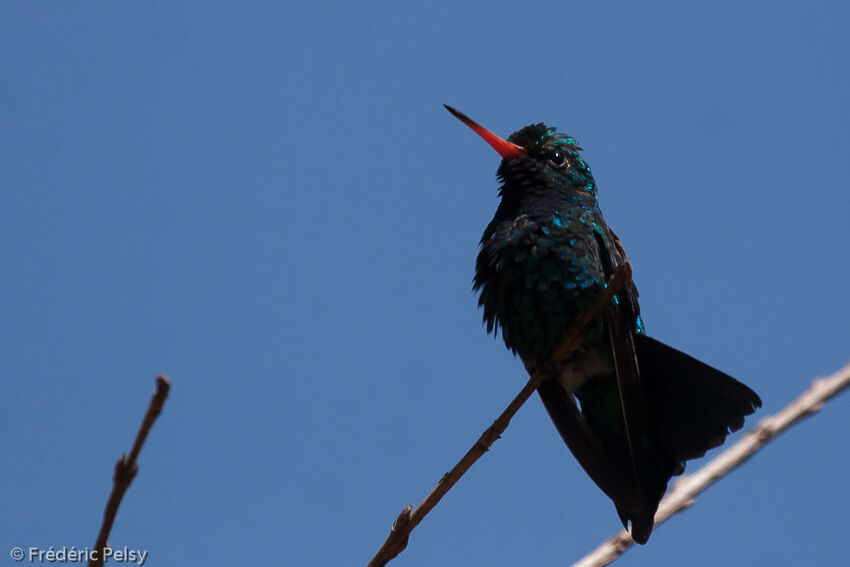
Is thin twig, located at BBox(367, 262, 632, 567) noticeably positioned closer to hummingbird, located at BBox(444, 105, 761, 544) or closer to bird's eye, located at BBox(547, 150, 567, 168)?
hummingbird, located at BBox(444, 105, 761, 544)

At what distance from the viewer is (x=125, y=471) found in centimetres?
132

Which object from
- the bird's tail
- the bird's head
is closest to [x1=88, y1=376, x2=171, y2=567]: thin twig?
the bird's tail

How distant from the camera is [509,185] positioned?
5383mm

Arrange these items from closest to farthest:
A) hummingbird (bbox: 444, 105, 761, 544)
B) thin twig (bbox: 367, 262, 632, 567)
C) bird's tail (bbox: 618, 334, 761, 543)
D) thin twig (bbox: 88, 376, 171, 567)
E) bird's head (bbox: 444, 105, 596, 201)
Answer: thin twig (bbox: 88, 376, 171, 567) < thin twig (bbox: 367, 262, 632, 567) < bird's tail (bbox: 618, 334, 761, 543) < hummingbird (bbox: 444, 105, 761, 544) < bird's head (bbox: 444, 105, 596, 201)

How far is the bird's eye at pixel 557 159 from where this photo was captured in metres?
Result: 5.45

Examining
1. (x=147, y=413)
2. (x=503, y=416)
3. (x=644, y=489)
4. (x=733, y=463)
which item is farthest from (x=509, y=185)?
(x=147, y=413)

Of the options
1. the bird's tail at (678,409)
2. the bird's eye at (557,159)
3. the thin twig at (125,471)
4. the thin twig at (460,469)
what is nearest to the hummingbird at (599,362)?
the bird's tail at (678,409)

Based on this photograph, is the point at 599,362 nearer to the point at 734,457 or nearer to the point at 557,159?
the point at 557,159

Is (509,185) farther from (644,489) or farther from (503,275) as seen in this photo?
(644,489)

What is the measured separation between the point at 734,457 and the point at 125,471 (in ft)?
5.56

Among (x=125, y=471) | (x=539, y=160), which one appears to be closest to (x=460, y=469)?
(x=125, y=471)

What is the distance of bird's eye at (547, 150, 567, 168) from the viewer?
5453mm

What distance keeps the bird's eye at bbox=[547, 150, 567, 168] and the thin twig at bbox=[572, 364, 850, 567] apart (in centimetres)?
313

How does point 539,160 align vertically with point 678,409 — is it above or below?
above
